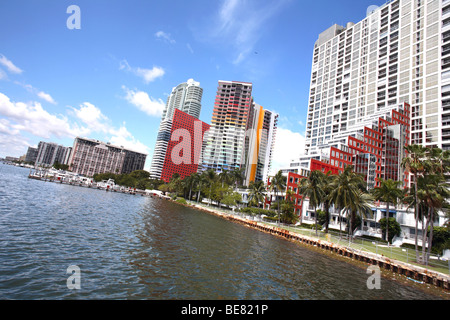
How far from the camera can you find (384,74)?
127 meters

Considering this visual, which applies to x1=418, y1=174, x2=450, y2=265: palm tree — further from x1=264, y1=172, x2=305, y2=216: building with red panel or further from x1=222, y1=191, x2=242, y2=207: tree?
x1=222, y1=191, x2=242, y2=207: tree

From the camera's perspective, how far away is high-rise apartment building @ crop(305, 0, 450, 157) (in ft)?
345

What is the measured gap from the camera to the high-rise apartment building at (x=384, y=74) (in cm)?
10512

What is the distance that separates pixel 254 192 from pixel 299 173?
22.6 meters

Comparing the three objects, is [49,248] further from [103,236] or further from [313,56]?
[313,56]

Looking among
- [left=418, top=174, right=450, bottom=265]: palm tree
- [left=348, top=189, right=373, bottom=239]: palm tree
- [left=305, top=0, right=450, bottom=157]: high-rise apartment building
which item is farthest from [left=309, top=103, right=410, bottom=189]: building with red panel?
[left=418, top=174, right=450, bottom=265]: palm tree

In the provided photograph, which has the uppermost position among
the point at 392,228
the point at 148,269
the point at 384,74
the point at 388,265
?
the point at 384,74

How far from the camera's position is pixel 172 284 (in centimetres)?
1670

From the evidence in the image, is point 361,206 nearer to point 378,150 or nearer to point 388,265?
point 388,265

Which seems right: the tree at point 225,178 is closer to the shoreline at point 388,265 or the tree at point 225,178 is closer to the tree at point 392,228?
the shoreline at point 388,265

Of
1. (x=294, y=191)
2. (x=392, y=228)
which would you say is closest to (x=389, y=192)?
(x=392, y=228)

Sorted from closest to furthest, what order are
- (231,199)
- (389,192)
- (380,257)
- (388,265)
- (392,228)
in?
(388,265) < (380,257) < (389,192) < (392,228) < (231,199)

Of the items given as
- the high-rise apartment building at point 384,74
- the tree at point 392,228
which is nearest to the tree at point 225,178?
the high-rise apartment building at point 384,74
